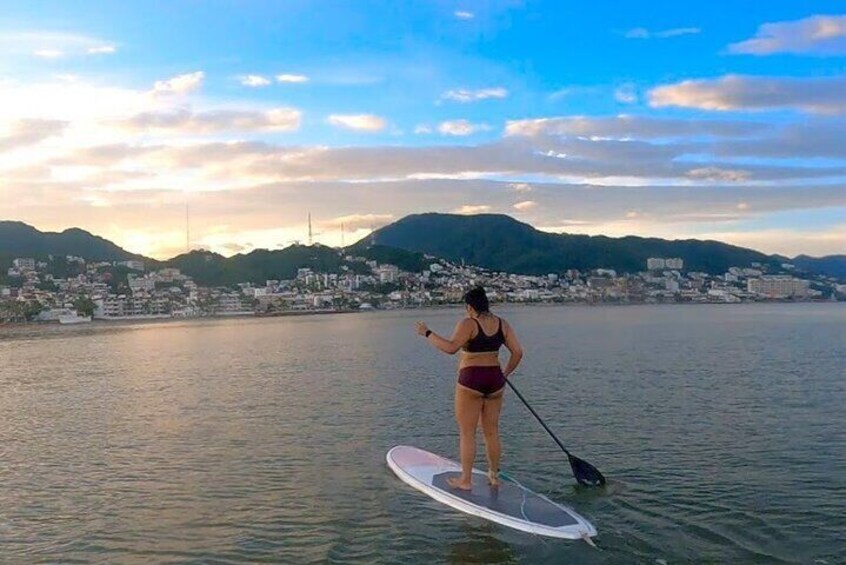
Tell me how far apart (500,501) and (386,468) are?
3.71 metres

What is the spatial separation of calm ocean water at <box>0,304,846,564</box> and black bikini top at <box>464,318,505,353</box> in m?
2.19

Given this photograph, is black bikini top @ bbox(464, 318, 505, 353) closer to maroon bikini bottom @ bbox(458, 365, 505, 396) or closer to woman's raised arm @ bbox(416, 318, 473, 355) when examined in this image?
woman's raised arm @ bbox(416, 318, 473, 355)

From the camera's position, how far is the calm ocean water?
375 inches

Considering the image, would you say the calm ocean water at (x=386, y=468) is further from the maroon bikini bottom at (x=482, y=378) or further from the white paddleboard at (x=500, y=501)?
the maroon bikini bottom at (x=482, y=378)

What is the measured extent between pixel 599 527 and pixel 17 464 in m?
11.4

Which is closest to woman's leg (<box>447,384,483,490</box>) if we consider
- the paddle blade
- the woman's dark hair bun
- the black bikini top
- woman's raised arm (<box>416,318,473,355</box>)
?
the black bikini top

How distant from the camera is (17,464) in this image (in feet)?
50.2

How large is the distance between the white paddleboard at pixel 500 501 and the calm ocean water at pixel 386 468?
0.61 feet

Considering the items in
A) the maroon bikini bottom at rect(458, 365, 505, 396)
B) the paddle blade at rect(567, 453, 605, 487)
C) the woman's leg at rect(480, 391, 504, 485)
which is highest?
the maroon bikini bottom at rect(458, 365, 505, 396)

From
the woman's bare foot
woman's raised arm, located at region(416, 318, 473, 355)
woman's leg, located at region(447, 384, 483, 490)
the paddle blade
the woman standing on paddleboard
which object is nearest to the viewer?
woman's raised arm, located at region(416, 318, 473, 355)

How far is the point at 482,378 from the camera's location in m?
10.4

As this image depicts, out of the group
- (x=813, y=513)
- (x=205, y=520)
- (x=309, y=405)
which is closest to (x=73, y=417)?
(x=309, y=405)

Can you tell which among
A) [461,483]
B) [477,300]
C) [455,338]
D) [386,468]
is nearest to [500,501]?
[461,483]

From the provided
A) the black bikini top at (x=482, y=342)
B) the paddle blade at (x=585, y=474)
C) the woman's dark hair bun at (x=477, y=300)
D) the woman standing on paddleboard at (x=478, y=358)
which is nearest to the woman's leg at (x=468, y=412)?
the woman standing on paddleboard at (x=478, y=358)
